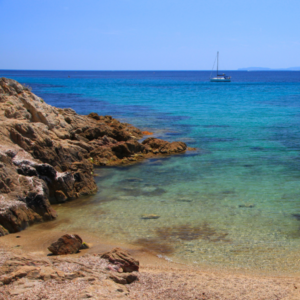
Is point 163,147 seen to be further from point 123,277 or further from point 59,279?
point 59,279

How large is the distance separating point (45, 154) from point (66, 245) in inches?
261

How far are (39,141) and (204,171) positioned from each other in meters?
8.36

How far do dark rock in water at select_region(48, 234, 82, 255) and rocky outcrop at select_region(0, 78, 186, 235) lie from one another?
7.62 feet

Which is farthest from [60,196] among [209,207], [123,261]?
[123,261]

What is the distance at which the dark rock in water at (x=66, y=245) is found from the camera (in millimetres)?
9141

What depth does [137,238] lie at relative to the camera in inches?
420

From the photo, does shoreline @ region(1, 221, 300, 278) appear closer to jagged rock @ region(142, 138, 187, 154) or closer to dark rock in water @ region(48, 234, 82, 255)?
dark rock in water @ region(48, 234, 82, 255)

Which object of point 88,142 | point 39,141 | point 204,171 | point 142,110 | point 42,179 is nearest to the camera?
point 42,179

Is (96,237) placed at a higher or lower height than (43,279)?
lower

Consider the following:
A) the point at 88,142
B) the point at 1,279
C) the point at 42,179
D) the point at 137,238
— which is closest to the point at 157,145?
the point at 88,142

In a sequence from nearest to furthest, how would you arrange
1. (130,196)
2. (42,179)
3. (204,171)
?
(42,179) < (130,196) < (204,171)

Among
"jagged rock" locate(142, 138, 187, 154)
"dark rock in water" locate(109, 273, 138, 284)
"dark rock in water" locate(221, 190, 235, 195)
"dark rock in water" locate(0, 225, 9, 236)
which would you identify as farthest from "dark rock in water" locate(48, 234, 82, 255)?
"jagged rock" locate(142, 138, 187, 154)

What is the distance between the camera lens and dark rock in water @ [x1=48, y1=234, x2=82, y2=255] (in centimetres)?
914

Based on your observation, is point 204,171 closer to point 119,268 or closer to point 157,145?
point 157,145
